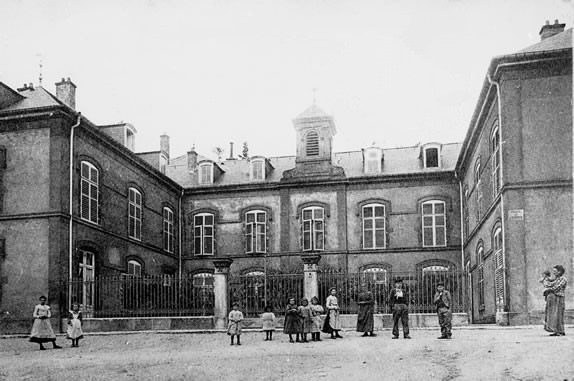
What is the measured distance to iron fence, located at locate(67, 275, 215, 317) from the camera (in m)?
20.7

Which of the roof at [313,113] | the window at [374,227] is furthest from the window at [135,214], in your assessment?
the window at [374,227]

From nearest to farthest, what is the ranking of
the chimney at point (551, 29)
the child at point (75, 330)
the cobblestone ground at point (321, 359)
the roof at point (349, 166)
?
the cobblestone ground at point (321, 359)
the child at point (75, 330)
the chimney at point (551, 29)
the roof at point (349, 166)

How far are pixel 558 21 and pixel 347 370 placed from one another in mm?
15678

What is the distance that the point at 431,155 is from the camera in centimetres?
2989

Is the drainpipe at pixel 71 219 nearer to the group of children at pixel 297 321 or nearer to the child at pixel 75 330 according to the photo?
the child at pixel 75 330

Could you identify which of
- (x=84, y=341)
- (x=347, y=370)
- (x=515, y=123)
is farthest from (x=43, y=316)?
(x=515, y=123)

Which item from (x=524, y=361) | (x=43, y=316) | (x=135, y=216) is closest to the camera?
(x=524, y=361)

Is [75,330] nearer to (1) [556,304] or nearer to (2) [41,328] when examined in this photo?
(2) [41,328]

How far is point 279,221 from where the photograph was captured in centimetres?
3017

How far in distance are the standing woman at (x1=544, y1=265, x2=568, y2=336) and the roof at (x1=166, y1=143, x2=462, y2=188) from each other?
Result: 15.8 m

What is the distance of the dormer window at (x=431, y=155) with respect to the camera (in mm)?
29683

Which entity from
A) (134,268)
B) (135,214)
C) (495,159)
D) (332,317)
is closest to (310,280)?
(332,317)

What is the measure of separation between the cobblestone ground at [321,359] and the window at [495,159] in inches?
173

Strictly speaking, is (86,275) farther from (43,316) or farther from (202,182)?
(202,182)
